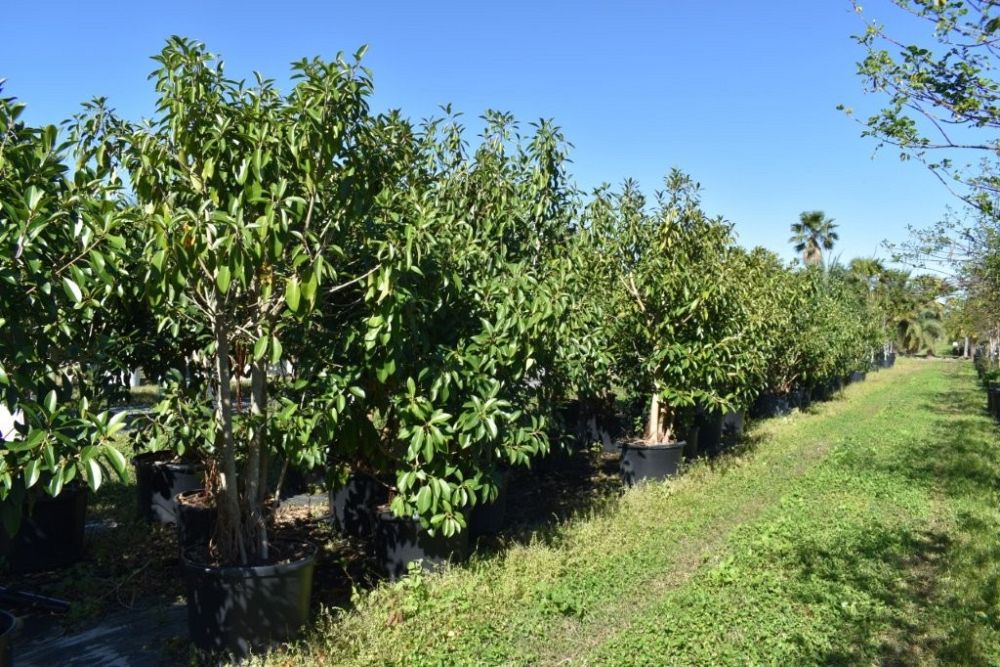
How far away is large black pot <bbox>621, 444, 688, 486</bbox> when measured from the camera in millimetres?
8945

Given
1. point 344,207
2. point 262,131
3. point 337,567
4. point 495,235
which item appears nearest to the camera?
point 262,131

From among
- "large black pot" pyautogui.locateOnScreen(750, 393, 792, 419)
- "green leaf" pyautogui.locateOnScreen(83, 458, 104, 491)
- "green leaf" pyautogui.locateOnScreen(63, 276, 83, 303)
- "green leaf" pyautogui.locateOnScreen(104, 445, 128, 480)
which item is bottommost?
"large black pot" pyautogui.locateOnScreen(750, 393, 792, 419)

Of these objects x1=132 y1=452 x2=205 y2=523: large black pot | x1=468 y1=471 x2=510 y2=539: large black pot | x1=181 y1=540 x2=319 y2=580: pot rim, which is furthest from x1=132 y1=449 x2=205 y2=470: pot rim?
x1=181 y1=540 x2=319 y2=580: pot rim

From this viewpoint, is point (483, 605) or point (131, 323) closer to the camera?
point (483, 605)

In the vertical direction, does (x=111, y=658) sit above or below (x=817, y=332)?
below

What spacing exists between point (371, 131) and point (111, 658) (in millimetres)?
3377

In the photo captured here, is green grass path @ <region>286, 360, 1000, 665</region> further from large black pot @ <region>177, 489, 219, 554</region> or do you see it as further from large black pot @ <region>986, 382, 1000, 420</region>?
large black pot @ <region>986, 382, 1000, 420</region>

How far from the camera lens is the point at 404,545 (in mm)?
5500

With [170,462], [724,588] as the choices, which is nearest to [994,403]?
[724,588]

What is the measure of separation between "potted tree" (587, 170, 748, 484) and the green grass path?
0.85 metres

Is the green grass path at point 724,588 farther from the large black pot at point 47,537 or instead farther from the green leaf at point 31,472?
the large black pot at point 47,537

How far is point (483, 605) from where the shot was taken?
4.86 meters

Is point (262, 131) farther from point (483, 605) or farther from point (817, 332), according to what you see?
point (817, 332)

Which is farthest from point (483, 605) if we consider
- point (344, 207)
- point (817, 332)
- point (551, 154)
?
point (817, 332)
